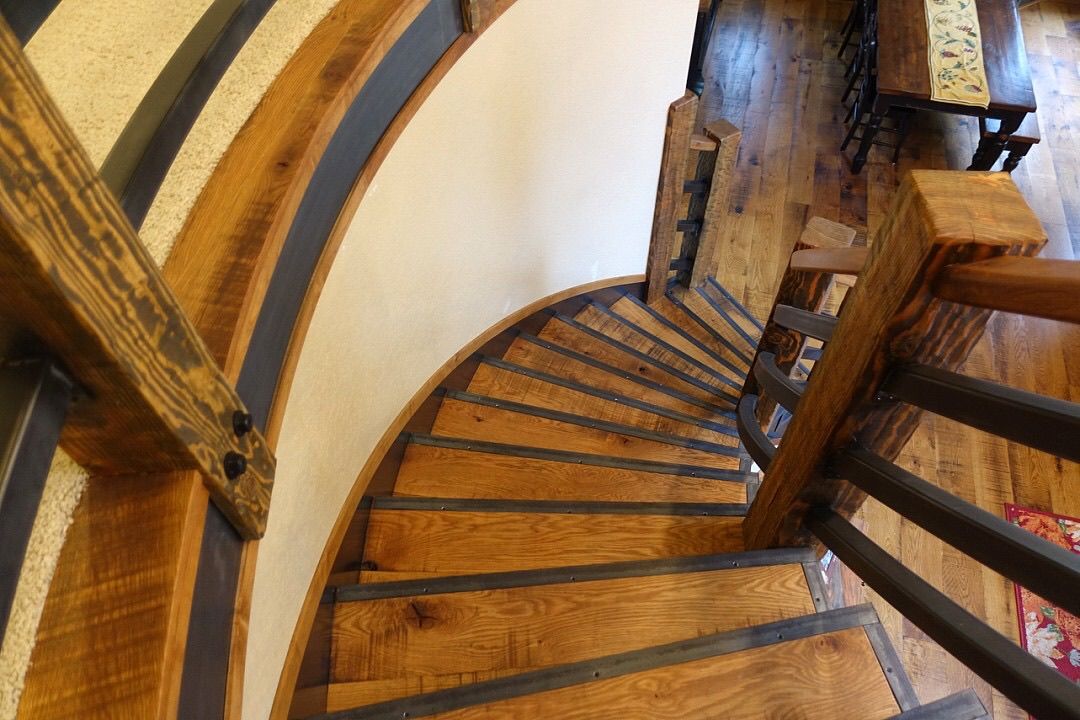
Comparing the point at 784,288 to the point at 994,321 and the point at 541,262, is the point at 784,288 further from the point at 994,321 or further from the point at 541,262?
the point at 994,321

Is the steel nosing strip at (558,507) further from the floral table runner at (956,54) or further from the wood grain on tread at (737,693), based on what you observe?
the floral table runner at (956,54)

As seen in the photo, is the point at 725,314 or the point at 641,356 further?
the point at 725,314

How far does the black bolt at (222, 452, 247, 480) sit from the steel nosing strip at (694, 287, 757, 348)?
312 cm

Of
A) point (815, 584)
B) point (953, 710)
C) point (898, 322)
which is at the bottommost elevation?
point (953, 710)

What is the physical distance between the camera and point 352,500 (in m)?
1.66

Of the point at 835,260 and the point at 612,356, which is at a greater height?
the point at 612,356

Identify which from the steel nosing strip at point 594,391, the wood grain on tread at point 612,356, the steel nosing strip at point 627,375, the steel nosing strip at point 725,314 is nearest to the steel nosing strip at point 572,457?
the steel nosing strip at point 594,391

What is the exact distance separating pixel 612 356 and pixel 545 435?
0.87m

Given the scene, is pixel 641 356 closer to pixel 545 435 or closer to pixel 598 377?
pixel 598 377

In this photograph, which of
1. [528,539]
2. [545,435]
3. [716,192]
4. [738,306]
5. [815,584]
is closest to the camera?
[815,584]

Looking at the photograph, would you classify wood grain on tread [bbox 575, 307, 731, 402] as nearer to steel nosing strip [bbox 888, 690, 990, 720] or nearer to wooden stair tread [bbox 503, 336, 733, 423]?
wooden stair tread [bbox 503, 336, 733, 423]

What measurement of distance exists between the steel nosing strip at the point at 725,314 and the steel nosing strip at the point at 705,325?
0.12m

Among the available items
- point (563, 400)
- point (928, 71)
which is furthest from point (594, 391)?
point (928, 71)

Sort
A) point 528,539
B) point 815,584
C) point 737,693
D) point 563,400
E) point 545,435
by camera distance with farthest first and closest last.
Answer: point 563,400 → point 545,435 → point 528,539 → point 815,584 → point 737,693
